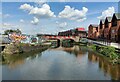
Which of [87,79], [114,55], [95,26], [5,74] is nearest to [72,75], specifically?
[87,79]

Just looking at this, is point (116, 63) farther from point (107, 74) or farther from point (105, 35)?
point (105, 35)

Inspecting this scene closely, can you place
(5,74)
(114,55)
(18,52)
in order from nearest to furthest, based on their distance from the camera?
(5,74) → (114,55) → (18,52)

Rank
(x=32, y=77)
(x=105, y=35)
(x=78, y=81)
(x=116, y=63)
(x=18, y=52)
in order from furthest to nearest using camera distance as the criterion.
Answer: (x=105, y=35) → (x=18, y=52) → (x=116, y=63) → (x=32, y=77) → (x=78, y=81)

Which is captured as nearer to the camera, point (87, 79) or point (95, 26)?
point (87, 79)

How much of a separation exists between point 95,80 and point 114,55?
10716 millimetres

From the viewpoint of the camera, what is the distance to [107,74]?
1939 cm

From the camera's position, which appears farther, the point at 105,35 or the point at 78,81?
the point at 105,35

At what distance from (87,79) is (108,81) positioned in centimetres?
162

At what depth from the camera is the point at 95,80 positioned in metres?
16.9

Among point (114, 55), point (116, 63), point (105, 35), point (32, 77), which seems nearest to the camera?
point (32, 77)

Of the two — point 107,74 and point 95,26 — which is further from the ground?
point 95,26

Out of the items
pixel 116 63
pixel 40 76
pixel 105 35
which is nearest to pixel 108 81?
pixel 40 76

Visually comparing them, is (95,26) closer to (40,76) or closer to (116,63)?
(116,63)

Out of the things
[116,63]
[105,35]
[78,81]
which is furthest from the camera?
[105,35]
